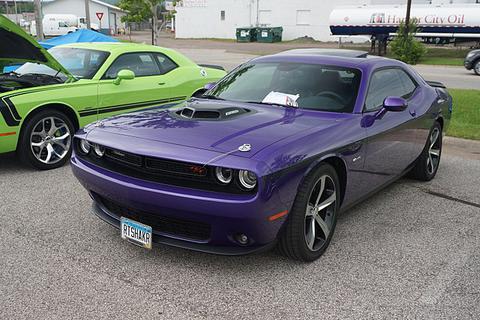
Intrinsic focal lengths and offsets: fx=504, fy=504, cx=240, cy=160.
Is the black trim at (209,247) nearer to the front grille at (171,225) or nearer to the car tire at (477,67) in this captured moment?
the front grille at (171,225)

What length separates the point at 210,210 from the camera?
310cm

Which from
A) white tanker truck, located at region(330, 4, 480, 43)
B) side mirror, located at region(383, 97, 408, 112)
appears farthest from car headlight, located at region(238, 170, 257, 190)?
white tanker truck, located at region(330, 4, 480, 43)

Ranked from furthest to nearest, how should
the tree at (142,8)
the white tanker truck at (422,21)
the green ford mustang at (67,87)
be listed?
the white tanker truck at (422,21)
the tree at (142,8)
the green ford mustang at (67,87)

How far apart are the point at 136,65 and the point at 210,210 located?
14.9 ft

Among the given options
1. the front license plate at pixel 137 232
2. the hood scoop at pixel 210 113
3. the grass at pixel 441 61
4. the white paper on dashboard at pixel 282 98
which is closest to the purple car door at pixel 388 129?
the white paper on dashboard at pixel 282 98

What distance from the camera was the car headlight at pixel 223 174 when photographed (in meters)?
3.16

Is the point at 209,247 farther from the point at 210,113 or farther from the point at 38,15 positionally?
the point at 38,15

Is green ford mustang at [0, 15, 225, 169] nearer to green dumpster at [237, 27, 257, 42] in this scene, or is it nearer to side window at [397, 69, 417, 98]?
side window at [397, 69, 417, 98]

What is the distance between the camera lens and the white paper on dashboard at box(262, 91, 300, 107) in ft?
14.3

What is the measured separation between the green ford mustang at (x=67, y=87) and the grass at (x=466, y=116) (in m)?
4.46

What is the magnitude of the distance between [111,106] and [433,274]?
453 centimetres

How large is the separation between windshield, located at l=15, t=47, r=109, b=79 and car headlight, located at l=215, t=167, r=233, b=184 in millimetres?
3951

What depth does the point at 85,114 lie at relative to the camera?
20.6ft

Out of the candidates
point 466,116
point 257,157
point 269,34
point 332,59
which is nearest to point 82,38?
point 466,116
